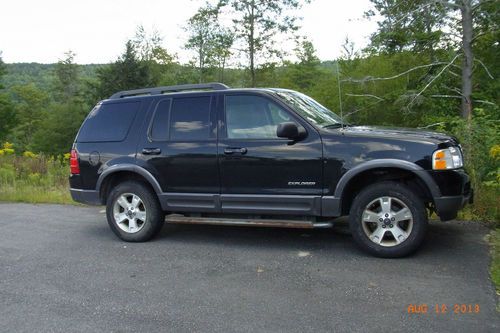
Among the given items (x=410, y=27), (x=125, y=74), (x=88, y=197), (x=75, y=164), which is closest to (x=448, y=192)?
(x=88, y=197)

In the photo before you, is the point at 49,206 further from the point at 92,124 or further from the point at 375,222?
the point at 375,222

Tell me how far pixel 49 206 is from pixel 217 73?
35.6 metres

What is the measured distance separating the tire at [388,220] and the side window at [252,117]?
4.25 ft

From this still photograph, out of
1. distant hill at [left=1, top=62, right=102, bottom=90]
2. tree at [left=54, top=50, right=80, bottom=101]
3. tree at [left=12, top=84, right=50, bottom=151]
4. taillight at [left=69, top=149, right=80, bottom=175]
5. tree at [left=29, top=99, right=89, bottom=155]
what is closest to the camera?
taillight at [left=69, top=149, right=80, bottom=175]

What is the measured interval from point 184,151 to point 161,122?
1.87 ft

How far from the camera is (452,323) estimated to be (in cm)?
366

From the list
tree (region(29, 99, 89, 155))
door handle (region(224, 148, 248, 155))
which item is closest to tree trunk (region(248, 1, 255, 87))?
tree (region(29, 99, 89, 155))

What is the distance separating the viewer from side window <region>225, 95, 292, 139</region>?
19.0 ft

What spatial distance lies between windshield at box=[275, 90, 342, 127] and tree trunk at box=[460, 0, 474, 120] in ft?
48.9

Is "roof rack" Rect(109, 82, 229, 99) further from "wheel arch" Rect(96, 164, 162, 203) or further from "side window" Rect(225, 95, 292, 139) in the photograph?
"wheel arch" Rect(96, 164, 162, 203)

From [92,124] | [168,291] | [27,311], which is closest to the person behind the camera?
[27,311]

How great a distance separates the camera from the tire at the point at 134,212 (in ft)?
21.0

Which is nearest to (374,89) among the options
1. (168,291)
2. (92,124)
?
(92,124)

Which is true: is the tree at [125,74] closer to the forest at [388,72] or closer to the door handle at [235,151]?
the forest at [388,72]
